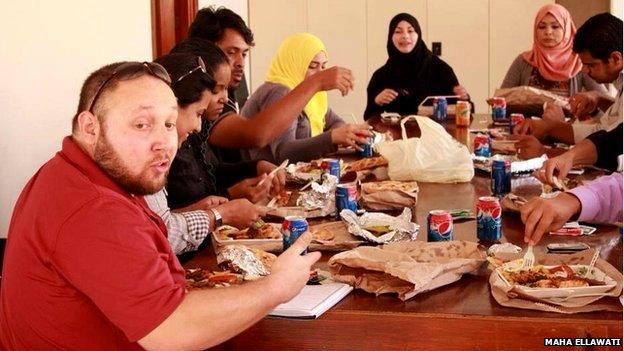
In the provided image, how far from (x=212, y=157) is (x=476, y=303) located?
179 centimetres

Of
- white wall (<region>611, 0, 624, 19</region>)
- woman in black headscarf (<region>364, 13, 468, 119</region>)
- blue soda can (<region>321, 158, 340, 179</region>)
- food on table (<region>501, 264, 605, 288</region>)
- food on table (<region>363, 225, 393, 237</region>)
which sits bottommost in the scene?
food on table (<region>501, 264, 605, 288</region>)

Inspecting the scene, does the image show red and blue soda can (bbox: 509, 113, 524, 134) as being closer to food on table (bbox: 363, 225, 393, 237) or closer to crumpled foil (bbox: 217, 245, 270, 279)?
food on table (bbox: 363, 225, 393, 237)

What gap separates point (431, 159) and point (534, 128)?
1.21 m

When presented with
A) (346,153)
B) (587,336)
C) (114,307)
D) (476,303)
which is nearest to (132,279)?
(114,307)

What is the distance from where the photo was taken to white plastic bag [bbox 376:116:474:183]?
3107 mm

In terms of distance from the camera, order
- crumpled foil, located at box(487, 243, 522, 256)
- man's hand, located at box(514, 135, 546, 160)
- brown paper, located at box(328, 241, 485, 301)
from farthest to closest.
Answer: man's hand, located at box(514, 135, 546, 160), crumpled foil, located at box(487, 243, 522, 256), brown paper, located at box(328, 241, 485, 301)

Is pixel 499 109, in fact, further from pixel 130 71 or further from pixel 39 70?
pixel 130 71

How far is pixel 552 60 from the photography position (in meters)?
5.61

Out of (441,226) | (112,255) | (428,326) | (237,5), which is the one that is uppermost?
(237,5)

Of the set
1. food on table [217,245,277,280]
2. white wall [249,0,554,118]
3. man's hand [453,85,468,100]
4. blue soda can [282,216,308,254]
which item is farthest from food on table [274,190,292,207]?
white wall [249,0,554,118]

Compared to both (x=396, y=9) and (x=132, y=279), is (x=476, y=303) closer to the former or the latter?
(x=132, y=279)

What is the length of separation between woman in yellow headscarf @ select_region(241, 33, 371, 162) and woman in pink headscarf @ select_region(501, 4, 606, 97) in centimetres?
177

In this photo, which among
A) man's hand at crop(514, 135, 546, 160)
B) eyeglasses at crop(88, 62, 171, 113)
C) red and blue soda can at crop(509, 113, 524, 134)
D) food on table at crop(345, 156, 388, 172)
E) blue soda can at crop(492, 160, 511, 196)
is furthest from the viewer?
red and blue soda can at crop(509, 113, 524, 134)

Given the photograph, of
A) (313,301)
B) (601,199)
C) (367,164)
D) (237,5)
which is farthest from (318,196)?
(237,5)
